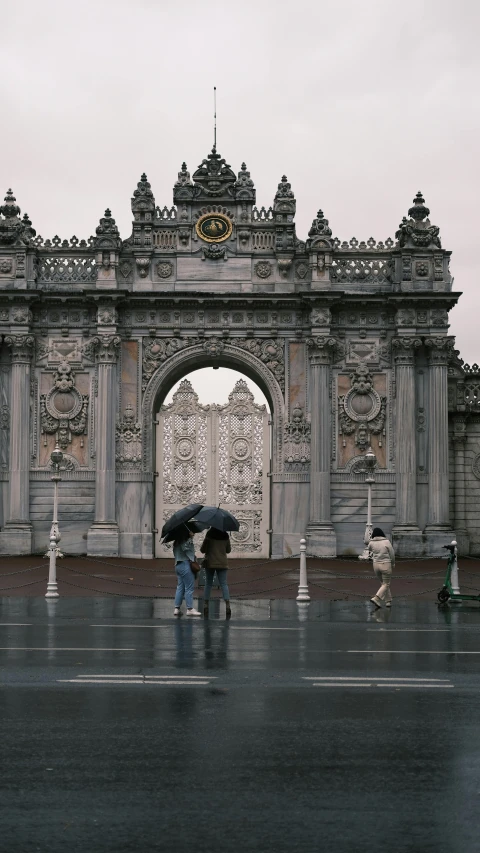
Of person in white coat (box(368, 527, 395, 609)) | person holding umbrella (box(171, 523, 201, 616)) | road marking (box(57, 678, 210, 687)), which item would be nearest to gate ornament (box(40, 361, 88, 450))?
person in white coat (box(368, 527, 395, 609))

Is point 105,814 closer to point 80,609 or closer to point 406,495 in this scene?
point 80,609

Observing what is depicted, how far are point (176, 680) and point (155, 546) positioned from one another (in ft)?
79.9

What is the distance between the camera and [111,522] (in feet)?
118

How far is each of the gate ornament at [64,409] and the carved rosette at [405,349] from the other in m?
9.60

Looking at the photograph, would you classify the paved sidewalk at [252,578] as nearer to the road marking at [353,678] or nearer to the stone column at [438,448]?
the stone column at [438,448]

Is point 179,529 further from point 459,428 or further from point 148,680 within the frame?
point 459,428

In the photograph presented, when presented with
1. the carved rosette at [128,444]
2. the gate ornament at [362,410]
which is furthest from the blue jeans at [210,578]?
the gate ornament at [362,410]

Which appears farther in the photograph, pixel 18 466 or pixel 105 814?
pixel 18 466

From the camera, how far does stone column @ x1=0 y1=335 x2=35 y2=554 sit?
3569 centimetres

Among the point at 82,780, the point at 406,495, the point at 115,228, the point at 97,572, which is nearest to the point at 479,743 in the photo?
the point at 82,780

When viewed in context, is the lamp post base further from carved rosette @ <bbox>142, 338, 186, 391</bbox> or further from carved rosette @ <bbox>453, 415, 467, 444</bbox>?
carved rosette @ <bbox>453, 415, 467, 444</bbox>

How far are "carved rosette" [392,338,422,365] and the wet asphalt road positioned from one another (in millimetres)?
20628

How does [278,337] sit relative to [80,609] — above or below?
above

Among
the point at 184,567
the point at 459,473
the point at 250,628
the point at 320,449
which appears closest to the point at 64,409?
the point at 320,449
